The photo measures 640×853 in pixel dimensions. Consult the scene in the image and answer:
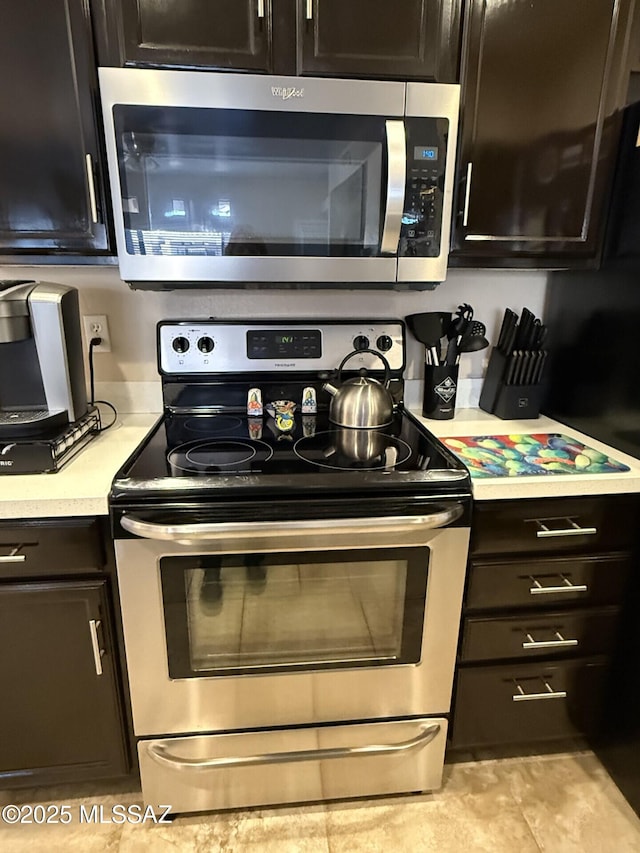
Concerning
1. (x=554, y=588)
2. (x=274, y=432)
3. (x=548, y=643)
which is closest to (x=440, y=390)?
(x=274, y=432)

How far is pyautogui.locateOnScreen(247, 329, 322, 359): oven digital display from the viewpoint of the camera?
5.14ft

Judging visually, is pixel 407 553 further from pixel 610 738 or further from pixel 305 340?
pixel 610 738

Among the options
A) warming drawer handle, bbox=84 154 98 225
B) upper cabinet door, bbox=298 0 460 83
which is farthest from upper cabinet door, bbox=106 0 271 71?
warming drawer handle, bbox=84 154 98 225

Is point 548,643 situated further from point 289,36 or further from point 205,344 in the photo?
point 289,36

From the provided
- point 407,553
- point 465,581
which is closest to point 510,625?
point 465,581

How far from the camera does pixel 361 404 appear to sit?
1.46 metres

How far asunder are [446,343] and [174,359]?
33.7 inches

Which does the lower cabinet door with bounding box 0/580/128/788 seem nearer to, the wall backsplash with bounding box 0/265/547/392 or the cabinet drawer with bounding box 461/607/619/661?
the wall backsplash with bounding box 0/265/547/392

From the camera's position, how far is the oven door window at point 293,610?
3.79 feet

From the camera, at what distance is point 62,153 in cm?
122

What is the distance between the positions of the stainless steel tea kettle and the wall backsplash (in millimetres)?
274

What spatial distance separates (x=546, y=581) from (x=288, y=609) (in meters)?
0.65

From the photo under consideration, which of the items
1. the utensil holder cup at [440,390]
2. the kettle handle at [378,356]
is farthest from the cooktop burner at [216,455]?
the utensil holder cup at [440,390]

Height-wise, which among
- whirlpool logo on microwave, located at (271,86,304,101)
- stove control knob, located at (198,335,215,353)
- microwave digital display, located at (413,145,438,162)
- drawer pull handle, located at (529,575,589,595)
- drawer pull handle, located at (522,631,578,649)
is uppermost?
whirlpool logo on microwave, located at (271,86,304,101)
